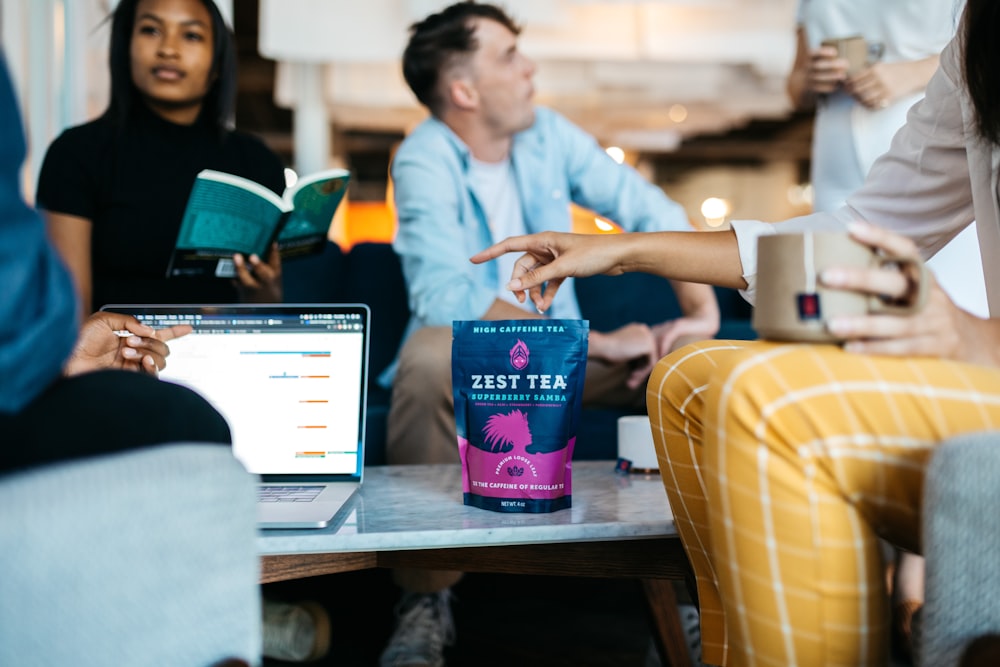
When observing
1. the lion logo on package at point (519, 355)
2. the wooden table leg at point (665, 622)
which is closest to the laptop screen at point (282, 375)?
the lion logo on package at point (519, 355)

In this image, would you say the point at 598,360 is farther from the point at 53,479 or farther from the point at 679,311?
the point at 53,479

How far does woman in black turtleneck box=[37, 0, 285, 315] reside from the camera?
1.78m

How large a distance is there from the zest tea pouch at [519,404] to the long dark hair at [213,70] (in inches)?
43.4

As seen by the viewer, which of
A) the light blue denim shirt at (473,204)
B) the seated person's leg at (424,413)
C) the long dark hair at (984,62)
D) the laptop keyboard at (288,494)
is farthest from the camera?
the light blue denim shirt at (473,204)

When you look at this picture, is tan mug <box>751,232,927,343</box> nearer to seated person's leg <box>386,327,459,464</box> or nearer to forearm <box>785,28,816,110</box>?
seated person's leg <box>386,327,459,464</box>

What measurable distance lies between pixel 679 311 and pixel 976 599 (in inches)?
74.4

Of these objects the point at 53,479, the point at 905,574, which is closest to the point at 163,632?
the point at 53,479

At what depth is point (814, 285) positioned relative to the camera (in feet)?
2.40

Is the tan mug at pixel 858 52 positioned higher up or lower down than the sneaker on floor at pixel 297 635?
higher up

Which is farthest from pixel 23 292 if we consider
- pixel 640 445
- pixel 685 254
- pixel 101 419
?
pixel 640 445

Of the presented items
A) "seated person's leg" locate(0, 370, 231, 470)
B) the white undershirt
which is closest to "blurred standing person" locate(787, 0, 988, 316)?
the white undershirt

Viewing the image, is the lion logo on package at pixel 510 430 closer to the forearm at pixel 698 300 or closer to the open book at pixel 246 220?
the open book at pixel 246 220

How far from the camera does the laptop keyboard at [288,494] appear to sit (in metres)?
1.15

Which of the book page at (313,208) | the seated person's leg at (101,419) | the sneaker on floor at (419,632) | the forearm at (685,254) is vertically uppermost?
the book page at (313,208)
